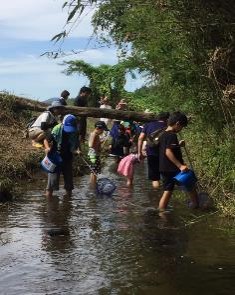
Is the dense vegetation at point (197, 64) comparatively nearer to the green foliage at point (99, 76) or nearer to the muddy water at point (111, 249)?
the muddy water at point (111, 249)

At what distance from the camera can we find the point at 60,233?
27.0 ft

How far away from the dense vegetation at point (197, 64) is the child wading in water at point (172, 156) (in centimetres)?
50

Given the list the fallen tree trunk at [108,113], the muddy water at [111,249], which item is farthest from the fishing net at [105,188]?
the fallen tree trunk at [108,113]

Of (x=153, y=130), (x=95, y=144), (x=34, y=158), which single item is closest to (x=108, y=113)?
(x=95, y=144)

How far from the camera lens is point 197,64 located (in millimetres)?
9000

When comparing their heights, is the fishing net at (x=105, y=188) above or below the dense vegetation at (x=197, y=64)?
below

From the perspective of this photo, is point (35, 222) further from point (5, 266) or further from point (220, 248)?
point (220, 248)

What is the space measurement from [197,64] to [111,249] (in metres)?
3.25

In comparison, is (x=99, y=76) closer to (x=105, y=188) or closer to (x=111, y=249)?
(x=105, y=188)

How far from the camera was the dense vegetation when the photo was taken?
24.7 ft

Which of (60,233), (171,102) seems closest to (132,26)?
(171,102)

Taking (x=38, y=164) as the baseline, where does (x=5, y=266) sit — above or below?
below

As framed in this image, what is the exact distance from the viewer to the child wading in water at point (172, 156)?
373 inches

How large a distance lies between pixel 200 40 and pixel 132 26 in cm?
224
